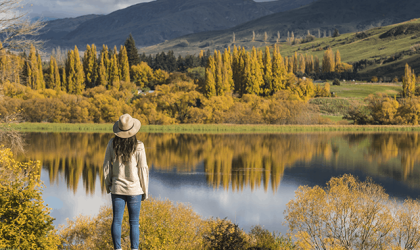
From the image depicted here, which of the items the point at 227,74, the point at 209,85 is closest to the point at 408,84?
the point at 227,74

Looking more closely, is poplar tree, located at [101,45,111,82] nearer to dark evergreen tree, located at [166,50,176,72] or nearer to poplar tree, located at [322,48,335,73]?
dark evergreen tree, located at [166,50,176,72]

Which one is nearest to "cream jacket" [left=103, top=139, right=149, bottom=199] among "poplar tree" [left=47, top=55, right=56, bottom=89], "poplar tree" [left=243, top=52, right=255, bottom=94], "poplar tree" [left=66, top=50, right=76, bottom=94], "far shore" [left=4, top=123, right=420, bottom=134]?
"far shore" [left=4, top=123, right=420, bottom=134]

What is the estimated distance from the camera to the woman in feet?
21.0

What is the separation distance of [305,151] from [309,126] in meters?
22.7

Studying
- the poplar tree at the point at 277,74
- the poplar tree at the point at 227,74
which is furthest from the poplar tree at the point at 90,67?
the poplar tree at the point at 277,74

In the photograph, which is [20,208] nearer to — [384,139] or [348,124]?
[384,139]

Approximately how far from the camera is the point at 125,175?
6496 mm

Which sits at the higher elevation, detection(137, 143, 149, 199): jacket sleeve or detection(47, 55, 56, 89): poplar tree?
detection(47, 55, 56, 89): poplar tree

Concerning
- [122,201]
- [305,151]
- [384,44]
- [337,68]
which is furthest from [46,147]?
[384,44]

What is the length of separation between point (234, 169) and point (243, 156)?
7.08 m

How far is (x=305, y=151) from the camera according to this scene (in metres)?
45.4

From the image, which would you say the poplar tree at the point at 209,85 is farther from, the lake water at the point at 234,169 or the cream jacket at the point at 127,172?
the cream jacket at the point at 127,172

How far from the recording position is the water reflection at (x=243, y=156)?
103 feet

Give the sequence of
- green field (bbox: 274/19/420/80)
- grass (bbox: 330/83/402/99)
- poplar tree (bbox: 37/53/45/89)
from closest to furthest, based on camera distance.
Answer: poplar tree (bbox: 37/53/45/89), grass (bbox: 330/83/402/99), green field (bbox: 274/19/420/80)
